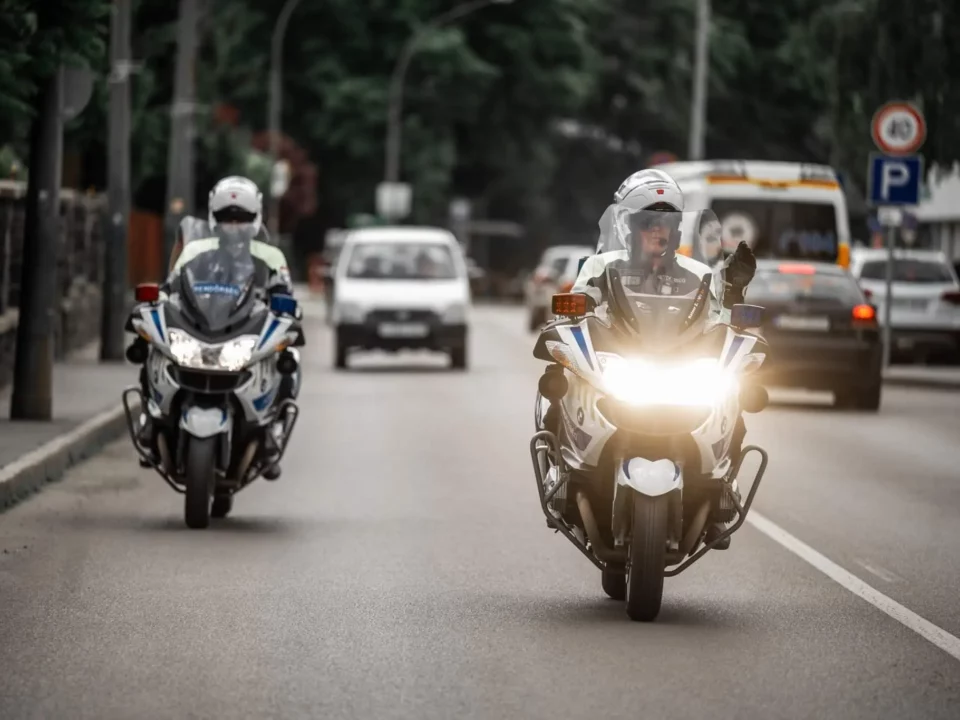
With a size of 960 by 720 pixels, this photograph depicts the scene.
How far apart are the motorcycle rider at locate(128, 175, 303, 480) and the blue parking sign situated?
17569 millimetres

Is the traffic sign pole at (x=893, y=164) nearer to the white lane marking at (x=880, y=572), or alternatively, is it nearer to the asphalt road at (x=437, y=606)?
the asphalt road at (x=437, y=606)

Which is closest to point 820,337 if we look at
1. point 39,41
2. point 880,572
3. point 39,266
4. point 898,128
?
point 898,128

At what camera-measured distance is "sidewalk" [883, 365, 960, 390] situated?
29.9m

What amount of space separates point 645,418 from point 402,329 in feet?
67.1

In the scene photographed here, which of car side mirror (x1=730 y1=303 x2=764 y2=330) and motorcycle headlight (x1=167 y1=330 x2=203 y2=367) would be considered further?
motorcycle headlight (x1=167 y1=330 x2=203 y2=367)

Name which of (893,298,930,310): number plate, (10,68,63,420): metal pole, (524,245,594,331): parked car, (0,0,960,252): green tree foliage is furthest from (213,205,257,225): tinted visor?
(0,0,960,252): green tree foliage

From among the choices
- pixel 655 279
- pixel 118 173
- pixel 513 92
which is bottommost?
pixel 655 279

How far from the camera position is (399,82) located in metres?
65.8

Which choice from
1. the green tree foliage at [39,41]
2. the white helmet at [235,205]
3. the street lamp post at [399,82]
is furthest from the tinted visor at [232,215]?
the street lamp post at [399,82]

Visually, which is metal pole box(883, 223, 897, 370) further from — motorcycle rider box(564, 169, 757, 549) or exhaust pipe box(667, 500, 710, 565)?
exhaust pipe box(667, 500, 710, 565)

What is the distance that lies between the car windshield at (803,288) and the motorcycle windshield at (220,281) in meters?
10.9

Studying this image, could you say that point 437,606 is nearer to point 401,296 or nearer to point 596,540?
point 596,540

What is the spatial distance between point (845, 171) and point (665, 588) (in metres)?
35.8

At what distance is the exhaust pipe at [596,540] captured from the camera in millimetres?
9609
